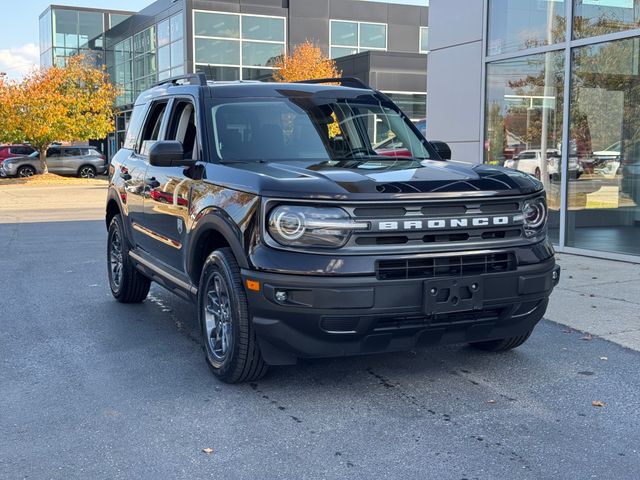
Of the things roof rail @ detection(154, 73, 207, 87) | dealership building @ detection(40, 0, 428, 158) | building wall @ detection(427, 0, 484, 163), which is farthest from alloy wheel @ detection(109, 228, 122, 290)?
dealership building @ detection(40, 0, 428, 158)

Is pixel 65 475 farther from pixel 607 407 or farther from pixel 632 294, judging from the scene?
pixel 632 294

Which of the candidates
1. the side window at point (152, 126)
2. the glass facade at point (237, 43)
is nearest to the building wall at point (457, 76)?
the side window at point (152, 126)

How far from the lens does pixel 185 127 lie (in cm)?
597

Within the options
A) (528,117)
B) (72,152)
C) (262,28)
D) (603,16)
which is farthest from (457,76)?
(72,152)

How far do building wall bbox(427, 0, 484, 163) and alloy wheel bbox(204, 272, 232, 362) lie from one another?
28.2 feet

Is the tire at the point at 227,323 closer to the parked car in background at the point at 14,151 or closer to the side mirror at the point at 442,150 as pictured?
the side mirror at the point at 442,150

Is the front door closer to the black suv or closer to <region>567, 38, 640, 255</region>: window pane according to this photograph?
the black suv

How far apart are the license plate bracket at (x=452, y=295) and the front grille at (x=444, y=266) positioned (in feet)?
0.26

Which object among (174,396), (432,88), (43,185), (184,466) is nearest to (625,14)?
(432,88)

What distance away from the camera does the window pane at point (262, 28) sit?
36.4 m

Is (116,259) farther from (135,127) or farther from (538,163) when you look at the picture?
(538,163)

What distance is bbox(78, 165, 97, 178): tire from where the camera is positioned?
37.0 metres

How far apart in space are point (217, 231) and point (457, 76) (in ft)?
30.2

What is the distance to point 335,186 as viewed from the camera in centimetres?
430
